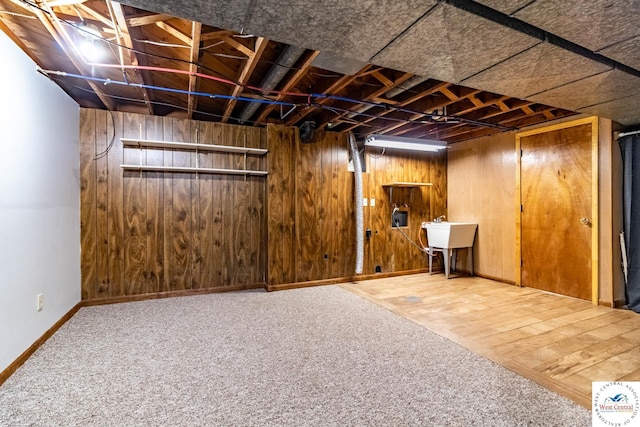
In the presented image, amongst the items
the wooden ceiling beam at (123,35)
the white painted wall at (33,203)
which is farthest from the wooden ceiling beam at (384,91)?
the white painted wall at (33,203)

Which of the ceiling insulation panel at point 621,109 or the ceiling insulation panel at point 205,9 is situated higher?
the ceiling insulation panel at point 205,9

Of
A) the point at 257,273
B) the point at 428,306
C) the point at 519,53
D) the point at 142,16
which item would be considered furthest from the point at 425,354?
the point at 142,16

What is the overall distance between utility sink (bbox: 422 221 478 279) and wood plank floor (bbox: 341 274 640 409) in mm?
572

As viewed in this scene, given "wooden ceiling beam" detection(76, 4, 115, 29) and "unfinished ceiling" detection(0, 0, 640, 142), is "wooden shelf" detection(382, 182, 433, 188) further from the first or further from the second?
"wooden ceiling beam" detection(76, 4, 115, 29)

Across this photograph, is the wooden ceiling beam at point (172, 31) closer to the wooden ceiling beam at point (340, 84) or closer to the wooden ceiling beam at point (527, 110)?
the wooden ceiling beam at point (340, 84)

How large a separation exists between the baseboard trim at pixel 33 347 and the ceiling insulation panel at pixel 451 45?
3.13 m

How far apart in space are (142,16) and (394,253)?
4.33 meters

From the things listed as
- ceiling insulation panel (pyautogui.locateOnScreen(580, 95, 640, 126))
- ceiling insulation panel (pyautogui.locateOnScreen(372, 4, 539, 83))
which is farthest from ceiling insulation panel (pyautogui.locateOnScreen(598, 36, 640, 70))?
ceiling insulation panel (pyautogui.locateOnScreen(580, 95, 640, 126))

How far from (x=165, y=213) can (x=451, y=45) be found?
137 inches

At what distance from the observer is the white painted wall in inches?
79.9

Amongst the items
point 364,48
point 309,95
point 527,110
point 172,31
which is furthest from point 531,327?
point 172,31

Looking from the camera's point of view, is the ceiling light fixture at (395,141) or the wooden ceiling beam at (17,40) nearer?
the wooden ceiling beam at (17,40)

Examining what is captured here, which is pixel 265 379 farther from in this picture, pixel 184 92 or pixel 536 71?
pixel 536 71

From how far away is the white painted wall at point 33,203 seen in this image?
2029 mm
